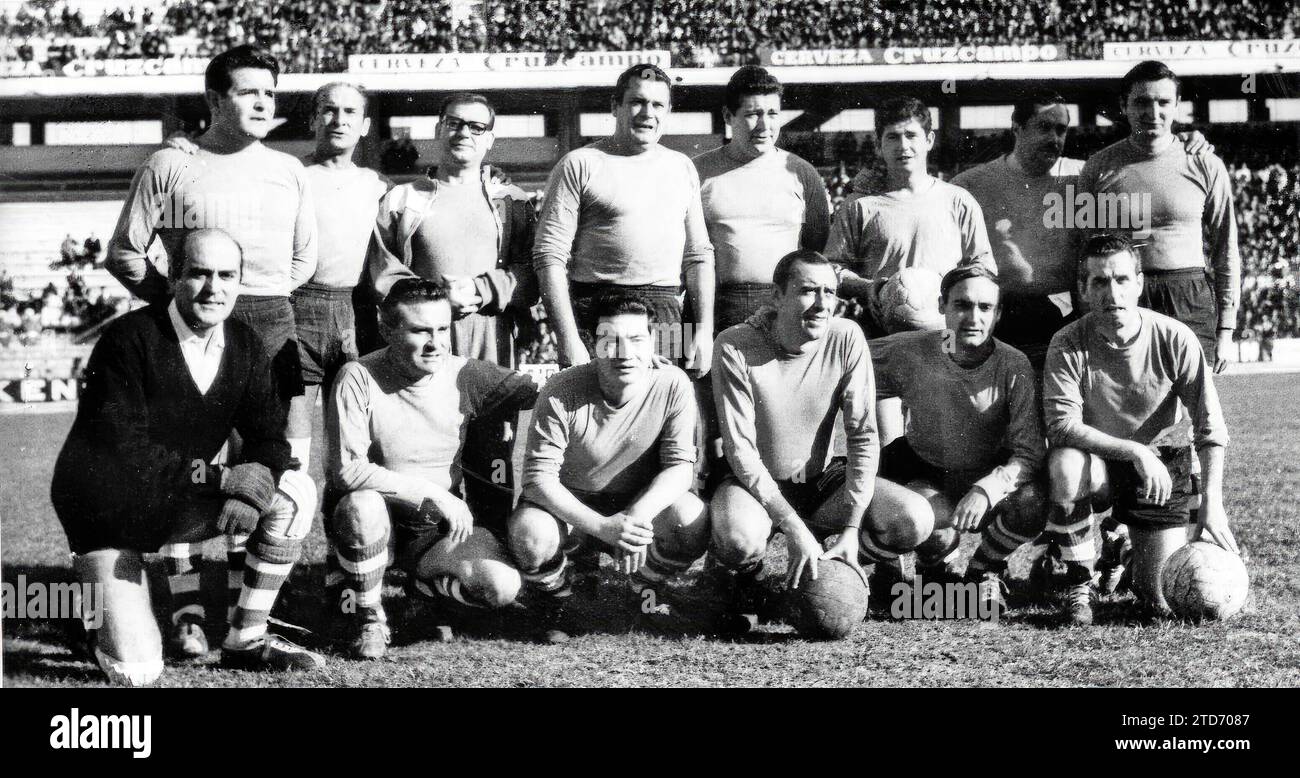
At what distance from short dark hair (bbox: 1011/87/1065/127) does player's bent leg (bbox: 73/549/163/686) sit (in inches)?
152

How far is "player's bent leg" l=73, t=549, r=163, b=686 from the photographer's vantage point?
13.4 feet

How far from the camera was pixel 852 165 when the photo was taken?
7.11 metres

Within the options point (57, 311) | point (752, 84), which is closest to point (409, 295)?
point (752, 84)

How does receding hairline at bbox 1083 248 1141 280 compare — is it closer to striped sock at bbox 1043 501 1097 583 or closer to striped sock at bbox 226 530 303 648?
striped sock at bbox 1043 501 1097 583

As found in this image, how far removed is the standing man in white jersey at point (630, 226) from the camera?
16.0ft

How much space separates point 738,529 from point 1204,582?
1.69m

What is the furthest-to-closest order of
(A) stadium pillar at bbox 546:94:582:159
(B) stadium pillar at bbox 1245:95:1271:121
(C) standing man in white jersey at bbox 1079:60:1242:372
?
(B) stadium pillar at bbox 1245:95:1271:121
(A) stadium pillar at bbox 546:94:582:159
(C) standing man in white jersey at bbox 1079:60:1242:372

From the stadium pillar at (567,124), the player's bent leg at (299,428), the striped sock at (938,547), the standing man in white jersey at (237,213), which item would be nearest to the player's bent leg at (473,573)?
the player's bent leg at (299,428)

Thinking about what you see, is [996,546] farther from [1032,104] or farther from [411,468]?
[411,468]

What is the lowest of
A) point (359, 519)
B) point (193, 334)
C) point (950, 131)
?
point (359, 519)

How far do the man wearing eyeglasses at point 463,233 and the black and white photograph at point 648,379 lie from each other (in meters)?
0.02

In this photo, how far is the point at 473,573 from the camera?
14.2 feet

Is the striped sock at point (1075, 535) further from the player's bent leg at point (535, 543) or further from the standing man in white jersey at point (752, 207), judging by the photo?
the player's bent leg at point (535, 543)

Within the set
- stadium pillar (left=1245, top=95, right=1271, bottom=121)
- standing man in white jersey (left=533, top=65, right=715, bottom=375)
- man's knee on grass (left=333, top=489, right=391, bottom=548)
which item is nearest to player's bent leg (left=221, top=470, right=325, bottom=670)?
man's knee on grass (left=333, top=489, right=391, bottom=548)
